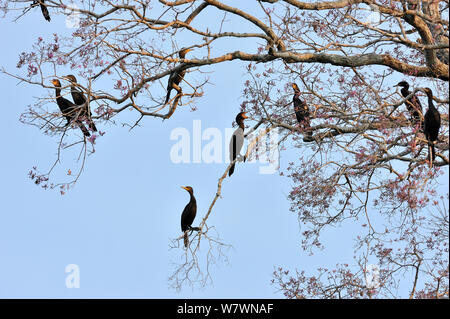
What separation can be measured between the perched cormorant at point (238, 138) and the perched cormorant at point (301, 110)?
737mm

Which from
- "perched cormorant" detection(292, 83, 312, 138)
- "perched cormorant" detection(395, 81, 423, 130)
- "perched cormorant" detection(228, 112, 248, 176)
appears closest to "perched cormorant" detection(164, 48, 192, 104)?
"perched cormorant" detection(228, 112, 248, 176)

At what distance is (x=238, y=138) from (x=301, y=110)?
37.5 inches

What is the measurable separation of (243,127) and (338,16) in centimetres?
197

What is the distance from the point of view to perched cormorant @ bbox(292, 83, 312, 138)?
7.32 m

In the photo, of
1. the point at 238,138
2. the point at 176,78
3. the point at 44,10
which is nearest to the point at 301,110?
the point at 238,138

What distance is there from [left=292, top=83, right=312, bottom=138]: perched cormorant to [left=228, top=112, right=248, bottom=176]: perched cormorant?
737 millimetres

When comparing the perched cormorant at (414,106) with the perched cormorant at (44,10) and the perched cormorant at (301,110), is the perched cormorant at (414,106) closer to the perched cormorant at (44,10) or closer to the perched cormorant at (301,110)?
the perched cormorant at (301,110)

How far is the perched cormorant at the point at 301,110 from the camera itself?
24.0ft

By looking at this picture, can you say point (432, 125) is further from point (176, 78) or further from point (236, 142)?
point (176, 78)

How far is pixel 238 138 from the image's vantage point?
7.78 m

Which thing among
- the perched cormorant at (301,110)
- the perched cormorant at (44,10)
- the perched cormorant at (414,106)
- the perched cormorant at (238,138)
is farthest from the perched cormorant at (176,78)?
the perched cormorant at (414,106)

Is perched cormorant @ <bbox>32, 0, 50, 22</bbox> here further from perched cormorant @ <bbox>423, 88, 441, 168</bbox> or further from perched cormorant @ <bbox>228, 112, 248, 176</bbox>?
perched cormorant @ <bbox>423, 88, 441, 168</bbox>

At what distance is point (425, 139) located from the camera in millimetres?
6324

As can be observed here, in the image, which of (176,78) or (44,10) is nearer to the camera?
(176,78)
